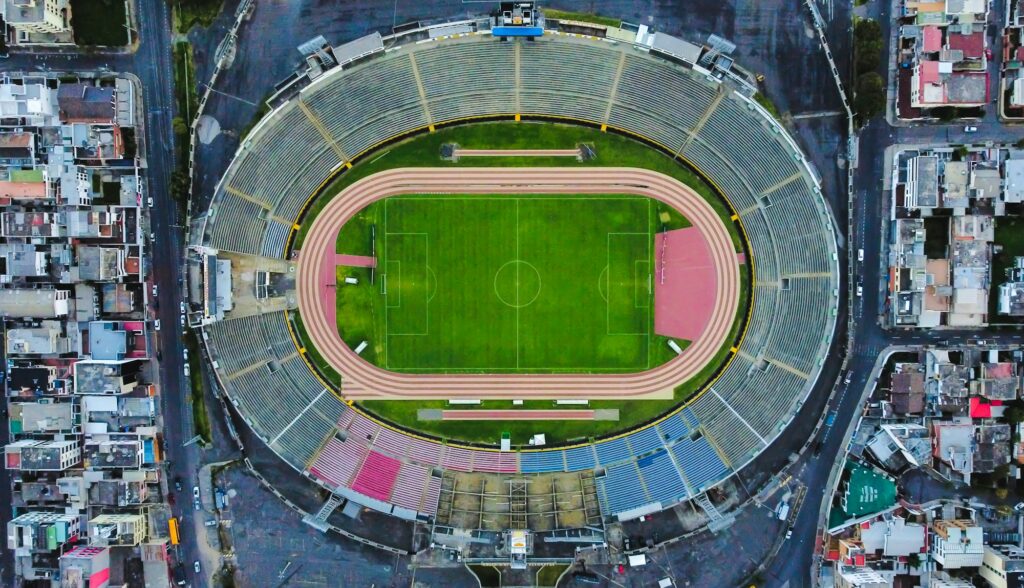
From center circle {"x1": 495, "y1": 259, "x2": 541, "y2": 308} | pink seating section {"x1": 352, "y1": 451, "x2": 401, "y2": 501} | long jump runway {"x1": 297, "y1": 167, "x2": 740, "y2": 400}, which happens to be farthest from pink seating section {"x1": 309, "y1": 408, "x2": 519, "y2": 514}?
center circle {"x1": 495, "y1": 259, "x2": 541, "y2": 308}

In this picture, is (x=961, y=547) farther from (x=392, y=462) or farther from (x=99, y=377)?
(x=99, y=377)

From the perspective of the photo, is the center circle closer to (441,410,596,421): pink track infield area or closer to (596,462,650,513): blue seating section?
(441,410,596,421): pink track infield area

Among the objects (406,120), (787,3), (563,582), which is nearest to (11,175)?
(406,120)

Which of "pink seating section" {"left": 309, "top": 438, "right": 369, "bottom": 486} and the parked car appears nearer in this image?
"pink seating section" {"left": 309, "top": 438, "right": 369, "bottom": 486}

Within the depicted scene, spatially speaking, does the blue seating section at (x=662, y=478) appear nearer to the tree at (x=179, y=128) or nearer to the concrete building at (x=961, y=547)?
the concrete building at (x=961, y=547)

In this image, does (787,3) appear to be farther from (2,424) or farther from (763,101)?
(2,424)

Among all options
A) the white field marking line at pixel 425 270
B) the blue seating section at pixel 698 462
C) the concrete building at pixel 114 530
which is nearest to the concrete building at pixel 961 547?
the blue seating section at pixel 698 462
